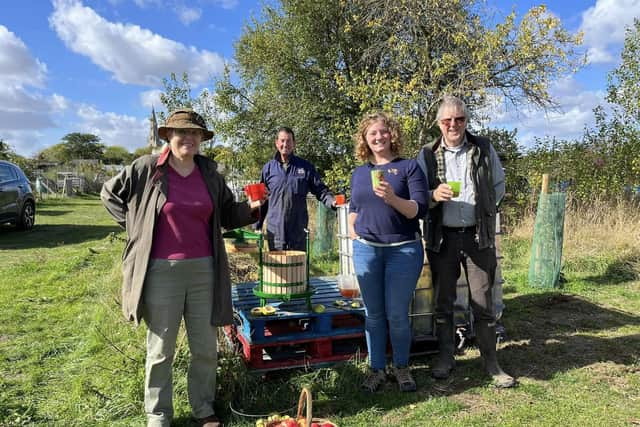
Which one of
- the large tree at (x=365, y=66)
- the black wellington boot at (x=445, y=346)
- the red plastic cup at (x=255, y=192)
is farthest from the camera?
the large tree at (x=365, y=66)

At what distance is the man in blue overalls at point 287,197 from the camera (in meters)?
4.31

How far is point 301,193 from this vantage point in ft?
14.3

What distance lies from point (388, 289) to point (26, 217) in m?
10.4

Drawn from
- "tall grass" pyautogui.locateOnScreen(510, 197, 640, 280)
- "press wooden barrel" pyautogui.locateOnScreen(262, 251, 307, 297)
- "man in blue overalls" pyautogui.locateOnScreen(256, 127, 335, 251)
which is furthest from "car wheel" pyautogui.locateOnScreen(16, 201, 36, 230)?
"tall grass" pyautogui.locateOnScreen(510, 197, 640, 280)

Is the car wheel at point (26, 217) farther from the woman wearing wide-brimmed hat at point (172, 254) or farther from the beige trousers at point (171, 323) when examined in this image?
the beige trousers at point (171, 323)

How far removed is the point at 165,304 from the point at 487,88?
27.6 ft

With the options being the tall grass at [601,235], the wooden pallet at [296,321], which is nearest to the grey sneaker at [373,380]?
the wooden pallet at [296,321]

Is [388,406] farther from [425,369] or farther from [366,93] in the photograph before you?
[366,93]

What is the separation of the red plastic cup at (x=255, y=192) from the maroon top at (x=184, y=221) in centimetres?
25

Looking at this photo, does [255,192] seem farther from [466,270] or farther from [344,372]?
[466,270]

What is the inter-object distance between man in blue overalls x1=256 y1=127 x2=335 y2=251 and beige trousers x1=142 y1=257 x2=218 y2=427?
5.41 ft

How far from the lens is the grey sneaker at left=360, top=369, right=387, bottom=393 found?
3178 millimetres

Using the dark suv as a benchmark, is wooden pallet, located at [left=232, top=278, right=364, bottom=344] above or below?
below

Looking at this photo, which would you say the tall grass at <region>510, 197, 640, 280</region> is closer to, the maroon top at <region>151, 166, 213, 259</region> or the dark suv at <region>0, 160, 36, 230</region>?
the maroon top at <region>151, 166, 213, 259</region>
